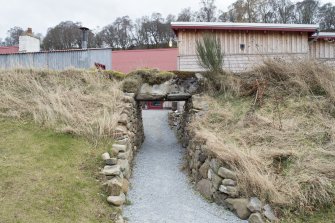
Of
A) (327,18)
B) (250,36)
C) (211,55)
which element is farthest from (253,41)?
(327,18)

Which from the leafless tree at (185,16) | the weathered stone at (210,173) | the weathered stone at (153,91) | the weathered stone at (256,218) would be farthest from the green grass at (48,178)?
the leafless tree at (185,16)

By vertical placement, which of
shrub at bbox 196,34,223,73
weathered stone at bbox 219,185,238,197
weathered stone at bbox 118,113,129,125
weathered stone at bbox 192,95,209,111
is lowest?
weathered stone at bbox 219,185,238,197

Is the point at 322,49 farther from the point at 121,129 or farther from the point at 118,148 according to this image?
the point at 118,148

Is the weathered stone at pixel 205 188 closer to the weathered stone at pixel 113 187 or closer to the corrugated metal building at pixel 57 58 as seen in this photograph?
the weathered stone at pixel 113 187

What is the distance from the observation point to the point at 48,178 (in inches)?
231

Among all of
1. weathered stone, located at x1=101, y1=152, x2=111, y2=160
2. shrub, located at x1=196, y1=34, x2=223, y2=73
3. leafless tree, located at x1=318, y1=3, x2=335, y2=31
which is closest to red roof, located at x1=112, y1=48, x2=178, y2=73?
shrub, located at x1=196, y1=34, x2=223, y2=73

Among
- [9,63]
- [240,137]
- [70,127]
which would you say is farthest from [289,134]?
[9,63]

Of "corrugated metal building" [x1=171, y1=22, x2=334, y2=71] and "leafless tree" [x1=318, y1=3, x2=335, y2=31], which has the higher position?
"leafless tree" [x1=318, y1=3, x2=335, y2=31]

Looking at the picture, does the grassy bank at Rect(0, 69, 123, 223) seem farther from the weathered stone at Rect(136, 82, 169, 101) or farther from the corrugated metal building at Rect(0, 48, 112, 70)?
the corrugated metal building at Rect(0, 48, 112, 70)

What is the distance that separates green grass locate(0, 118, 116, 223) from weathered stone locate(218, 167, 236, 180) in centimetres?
223

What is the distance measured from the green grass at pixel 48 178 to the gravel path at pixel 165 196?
82 cm

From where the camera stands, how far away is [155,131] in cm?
1445

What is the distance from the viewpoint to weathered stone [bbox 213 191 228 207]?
618 centimetres

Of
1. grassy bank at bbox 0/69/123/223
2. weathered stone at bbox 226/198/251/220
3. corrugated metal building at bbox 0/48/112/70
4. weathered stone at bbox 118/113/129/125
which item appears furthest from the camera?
corrugated metal building at bbox 0/48/112/70
